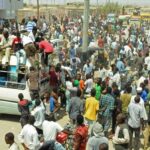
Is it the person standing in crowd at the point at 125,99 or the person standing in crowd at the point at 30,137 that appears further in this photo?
the person standing in crowd at the point at 125,99

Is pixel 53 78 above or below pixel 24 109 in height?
above

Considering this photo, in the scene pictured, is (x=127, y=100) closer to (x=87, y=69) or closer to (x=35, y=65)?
(x=35, y=65)

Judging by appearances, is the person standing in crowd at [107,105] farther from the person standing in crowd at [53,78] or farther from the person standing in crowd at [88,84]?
the person standing in crowd at [53,78]

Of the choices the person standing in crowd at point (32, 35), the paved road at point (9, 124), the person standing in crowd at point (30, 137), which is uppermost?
the person standing in crowd at point (32, 35)

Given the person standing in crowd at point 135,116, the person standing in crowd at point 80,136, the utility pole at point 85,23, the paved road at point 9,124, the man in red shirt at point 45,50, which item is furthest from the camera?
the utility pole at point 85,23

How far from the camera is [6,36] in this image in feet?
52.2

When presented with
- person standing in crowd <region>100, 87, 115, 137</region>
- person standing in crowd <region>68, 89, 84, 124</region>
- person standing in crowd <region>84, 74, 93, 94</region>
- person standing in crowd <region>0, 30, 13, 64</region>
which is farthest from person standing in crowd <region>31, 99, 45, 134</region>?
person standing in crowd <region>84, 74, 93, 94</region>

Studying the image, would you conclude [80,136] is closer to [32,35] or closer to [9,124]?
[9,124]

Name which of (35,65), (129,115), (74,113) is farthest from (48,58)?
(129,115)

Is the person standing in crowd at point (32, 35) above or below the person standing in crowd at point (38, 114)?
above

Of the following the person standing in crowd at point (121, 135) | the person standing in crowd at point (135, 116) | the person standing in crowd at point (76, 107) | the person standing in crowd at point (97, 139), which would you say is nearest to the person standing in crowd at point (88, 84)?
the person standing in crowd at point (76, 107)

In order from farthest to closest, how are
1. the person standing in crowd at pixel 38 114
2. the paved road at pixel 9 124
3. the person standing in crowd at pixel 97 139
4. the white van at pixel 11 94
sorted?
the white van at pixel 11 94
the paved road at pixel 9 124
the person standing in crowd at pixel 38 114
the person standing in crowd at pixel 97 139

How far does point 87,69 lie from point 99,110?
5607 millimetres

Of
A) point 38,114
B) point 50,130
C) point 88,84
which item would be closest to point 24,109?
point 38,114
